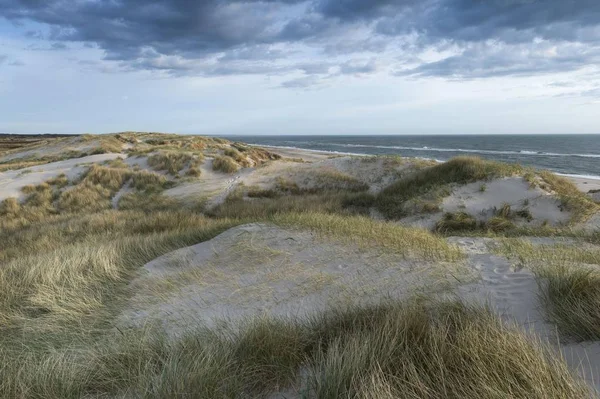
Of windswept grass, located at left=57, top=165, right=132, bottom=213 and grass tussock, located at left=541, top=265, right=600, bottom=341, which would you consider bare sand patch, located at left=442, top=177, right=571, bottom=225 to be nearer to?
grass tussock, located at left=541, top=265, right=600, bottom=341

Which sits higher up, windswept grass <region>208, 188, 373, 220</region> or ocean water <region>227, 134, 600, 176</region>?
windswept grass <region>208, 188, 373, 220</region>

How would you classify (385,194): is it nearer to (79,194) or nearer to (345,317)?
(345,317)

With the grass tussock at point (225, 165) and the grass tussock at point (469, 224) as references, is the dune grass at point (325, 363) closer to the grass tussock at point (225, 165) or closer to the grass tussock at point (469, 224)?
the grass tussock at point (469, 224)

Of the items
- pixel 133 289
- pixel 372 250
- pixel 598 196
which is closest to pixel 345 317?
pixel 372 250

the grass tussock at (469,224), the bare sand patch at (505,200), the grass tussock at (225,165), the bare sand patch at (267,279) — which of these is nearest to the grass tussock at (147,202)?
the grass tussock at (225,165)

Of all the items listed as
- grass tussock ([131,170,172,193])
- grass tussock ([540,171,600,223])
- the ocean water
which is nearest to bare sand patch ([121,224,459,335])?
grass tussock ([540,171,600,223])

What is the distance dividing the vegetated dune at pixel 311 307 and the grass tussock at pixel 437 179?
80 cm

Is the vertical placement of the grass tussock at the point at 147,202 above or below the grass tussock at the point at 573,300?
below

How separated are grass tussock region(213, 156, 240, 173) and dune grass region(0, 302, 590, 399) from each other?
19.0 meters

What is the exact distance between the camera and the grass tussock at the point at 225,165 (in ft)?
74.5

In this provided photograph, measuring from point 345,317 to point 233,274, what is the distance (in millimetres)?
2933

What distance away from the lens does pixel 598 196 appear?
1545cm

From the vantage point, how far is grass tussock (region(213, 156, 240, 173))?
22.7 metres

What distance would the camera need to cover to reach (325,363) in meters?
3.03
